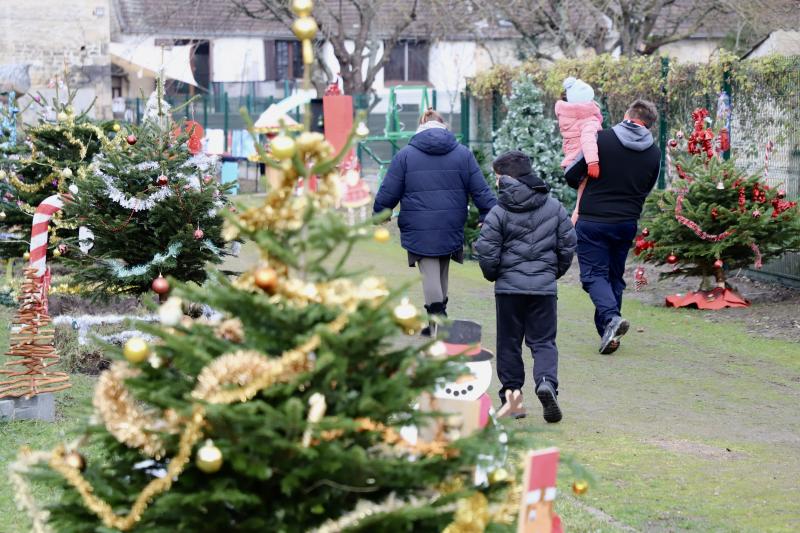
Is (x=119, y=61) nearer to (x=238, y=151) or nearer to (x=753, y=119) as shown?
(x=238, y=151)

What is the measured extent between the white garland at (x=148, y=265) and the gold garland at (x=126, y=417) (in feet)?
18.6

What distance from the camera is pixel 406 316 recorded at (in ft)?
11.5

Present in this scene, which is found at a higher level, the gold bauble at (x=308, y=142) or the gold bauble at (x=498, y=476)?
the gold bauble at (x=308, y=142)

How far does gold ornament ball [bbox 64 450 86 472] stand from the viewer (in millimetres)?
3527

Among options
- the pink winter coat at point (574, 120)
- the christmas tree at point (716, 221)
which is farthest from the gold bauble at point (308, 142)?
the christmas tree at point (716, 221)

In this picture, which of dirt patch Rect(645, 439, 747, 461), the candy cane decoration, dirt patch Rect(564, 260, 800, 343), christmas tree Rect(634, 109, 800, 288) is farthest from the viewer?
christmas tree Rect(634, 109, 800, 288)

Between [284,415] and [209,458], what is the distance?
221 mm

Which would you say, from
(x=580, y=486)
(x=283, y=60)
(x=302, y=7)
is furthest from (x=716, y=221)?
(x=283, y=60)

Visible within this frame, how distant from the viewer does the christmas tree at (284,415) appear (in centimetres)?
331

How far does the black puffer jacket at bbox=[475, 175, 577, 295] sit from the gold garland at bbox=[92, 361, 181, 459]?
4.27 metres

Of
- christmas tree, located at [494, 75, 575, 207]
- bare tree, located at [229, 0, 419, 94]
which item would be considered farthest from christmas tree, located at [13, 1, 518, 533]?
bare tree, located at [229, 0, 419, 94]

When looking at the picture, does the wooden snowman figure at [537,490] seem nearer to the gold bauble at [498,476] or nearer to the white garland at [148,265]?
the gold bauble at [498,476]

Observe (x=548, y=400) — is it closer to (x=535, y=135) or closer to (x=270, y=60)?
(x=535, y=135)

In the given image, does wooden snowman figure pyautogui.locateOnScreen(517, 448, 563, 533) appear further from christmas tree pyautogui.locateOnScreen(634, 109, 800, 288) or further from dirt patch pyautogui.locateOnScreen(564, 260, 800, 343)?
christmas tree pyautogui.locateOnScreen(634, 109, 800, 288)
